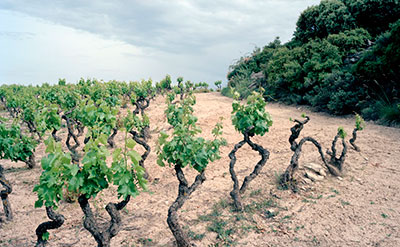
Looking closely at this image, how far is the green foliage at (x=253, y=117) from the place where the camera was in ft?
16.9

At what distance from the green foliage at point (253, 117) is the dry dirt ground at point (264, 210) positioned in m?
1.43

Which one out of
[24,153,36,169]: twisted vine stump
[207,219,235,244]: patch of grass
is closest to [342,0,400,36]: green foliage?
[207,219,235,244]: patch of grass

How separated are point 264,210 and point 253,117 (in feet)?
5.87

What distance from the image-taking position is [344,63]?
42.6ft

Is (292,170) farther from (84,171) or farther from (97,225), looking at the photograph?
(84,171)

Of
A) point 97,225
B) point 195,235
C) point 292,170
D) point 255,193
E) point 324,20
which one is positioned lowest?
point 195,235

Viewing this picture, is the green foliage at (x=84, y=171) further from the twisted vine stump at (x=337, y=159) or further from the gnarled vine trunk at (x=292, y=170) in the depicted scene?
the twisted vine stump at (x=337, y=159)

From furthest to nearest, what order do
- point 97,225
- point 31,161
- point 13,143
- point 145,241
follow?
1. point 31,161
2. point 13,143
3. point 145,241
4. point 97,225

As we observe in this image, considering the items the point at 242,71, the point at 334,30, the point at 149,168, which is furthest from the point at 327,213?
the point at 242,71

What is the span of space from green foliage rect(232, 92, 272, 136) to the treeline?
3399 mm

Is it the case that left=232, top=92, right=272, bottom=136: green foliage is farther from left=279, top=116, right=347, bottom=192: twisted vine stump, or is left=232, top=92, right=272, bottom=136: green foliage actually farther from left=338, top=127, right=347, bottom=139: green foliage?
left=338, top=127, right=347, bottom=139: green foliage

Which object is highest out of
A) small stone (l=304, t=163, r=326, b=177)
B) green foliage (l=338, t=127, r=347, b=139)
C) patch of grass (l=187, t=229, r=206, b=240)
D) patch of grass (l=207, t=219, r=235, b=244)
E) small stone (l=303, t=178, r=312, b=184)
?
green foliage (l=338, t=127, r=347, b=139)

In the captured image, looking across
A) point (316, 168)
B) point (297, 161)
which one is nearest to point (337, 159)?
point (316, 168)

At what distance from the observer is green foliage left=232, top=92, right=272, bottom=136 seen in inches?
203
